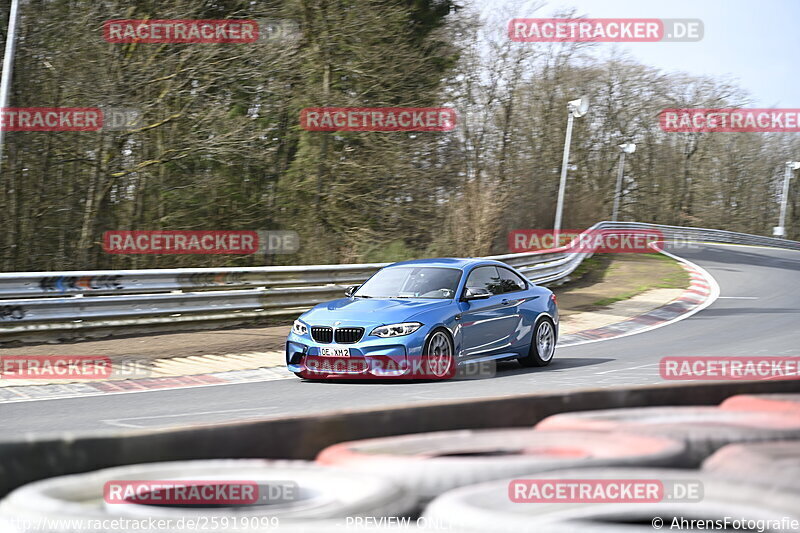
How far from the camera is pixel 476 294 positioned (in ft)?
38.7

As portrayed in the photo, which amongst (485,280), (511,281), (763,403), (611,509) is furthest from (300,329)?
(611,509)

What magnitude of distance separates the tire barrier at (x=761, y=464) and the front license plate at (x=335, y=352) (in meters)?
7.63

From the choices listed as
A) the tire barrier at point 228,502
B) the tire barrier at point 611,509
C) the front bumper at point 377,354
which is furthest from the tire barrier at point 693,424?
the front bumper at point 377,354

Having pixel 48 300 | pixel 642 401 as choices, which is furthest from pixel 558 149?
pixel 642 401

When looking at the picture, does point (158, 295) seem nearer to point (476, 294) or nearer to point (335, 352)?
point (335, 352)

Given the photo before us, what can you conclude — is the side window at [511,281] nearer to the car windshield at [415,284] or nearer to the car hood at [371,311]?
the car windshield at [415,284]

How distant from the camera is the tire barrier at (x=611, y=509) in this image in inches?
91.3

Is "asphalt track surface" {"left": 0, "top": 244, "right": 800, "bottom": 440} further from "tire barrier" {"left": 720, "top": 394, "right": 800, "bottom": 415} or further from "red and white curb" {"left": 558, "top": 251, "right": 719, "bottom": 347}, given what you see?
"tire barrier" {"left": 720, "top": 394, "right": 800, "bottom": 415}

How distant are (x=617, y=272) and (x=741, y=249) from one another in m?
16.7

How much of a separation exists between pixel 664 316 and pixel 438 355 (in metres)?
10.9

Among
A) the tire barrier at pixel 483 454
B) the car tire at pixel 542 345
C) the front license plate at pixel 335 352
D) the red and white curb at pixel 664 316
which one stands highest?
the tire barrier at pixel 483 454

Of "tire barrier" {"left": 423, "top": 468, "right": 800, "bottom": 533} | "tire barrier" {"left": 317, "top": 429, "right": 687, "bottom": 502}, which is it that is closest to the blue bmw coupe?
"tire barrier" {"left": 317, "top": 429, "right": 687, "bottom": 502}

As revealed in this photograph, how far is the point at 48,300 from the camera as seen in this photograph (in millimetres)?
13102

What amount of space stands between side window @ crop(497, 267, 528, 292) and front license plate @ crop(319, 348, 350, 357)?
2776mm
